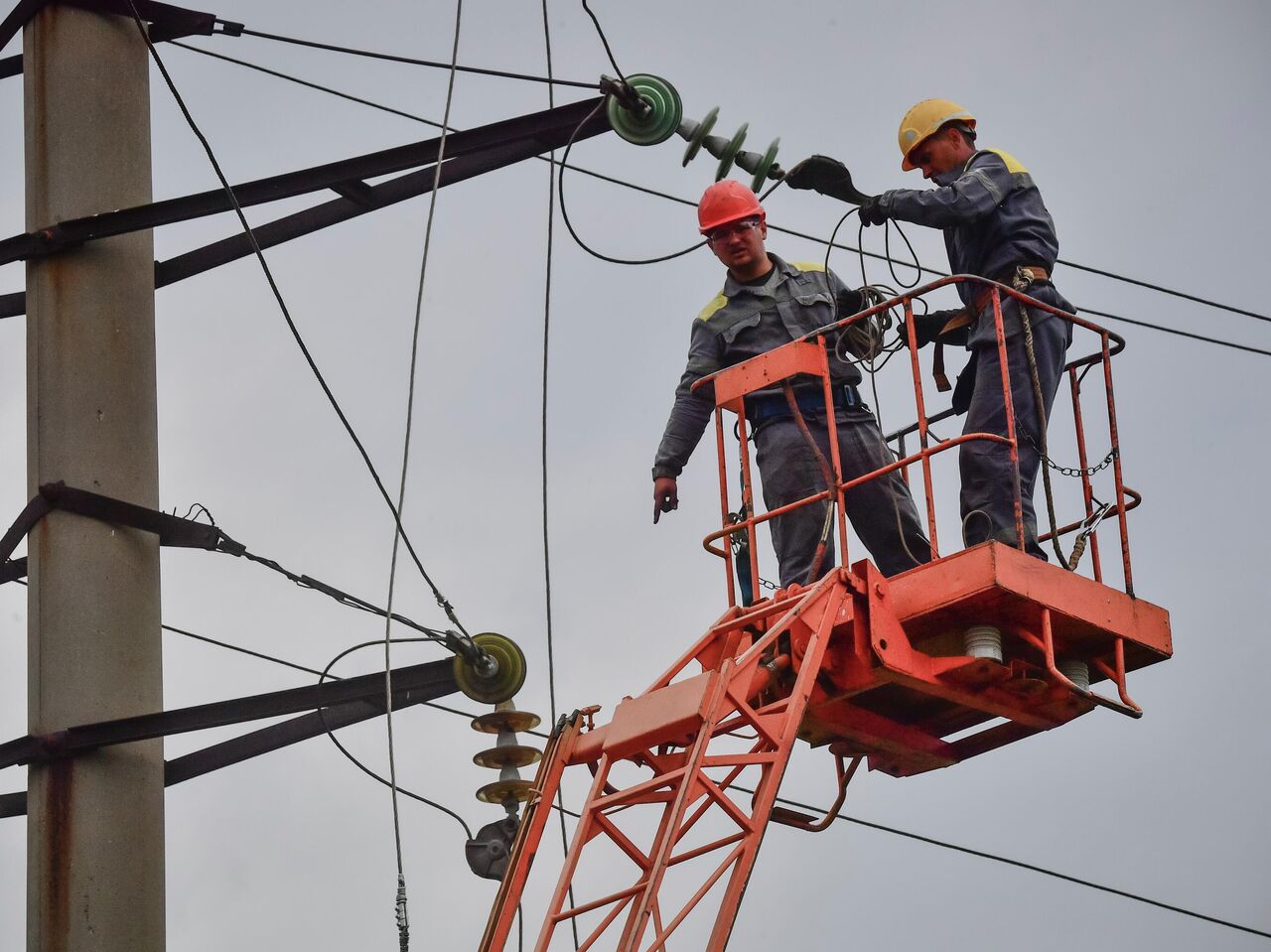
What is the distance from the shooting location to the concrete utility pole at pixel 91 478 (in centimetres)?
1037

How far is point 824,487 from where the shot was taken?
11.6 meters

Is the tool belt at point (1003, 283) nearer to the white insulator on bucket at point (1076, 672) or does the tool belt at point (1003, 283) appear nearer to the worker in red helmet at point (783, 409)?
the worker in red helmet at point (783, 409)

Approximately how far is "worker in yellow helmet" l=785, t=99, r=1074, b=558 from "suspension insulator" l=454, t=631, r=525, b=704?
2049 mm

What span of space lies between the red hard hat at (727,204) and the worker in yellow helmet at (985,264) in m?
0.29

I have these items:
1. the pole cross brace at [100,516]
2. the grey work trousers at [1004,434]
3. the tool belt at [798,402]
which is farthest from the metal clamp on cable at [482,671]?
the grey work trousers at [1004,434]

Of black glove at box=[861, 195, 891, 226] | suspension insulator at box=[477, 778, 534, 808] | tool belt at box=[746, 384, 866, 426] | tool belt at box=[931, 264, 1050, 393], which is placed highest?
black glove at box=[861, 195, 891, 226]

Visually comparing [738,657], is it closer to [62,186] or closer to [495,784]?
[495,784]

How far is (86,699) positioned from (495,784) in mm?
1765

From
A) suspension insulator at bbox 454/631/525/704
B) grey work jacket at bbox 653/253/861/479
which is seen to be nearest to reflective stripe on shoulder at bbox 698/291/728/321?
grey work jacket at bbox 653/253/861/479

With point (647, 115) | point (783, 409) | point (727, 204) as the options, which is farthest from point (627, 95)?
point (783, 409)

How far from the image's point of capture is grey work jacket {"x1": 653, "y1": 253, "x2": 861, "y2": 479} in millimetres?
11922

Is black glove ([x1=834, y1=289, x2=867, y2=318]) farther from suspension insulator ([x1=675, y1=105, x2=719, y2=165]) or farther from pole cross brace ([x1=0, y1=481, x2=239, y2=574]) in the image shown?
pole cross brace ([x1=0, y1=481, x2=239, y2=574])

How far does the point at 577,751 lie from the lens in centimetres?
1027

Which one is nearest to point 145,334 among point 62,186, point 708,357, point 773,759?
point 62,186
